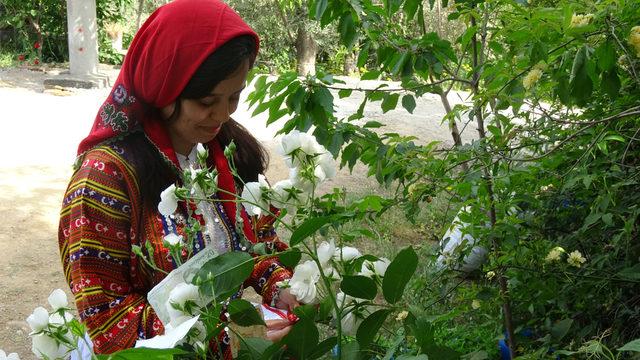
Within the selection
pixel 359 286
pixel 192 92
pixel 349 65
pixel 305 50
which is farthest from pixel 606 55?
pixel 349 65

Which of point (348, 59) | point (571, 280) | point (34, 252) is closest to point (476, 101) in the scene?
point (571, 280)

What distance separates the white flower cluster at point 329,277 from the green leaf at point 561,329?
1113 millimetres

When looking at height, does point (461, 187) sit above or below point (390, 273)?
below

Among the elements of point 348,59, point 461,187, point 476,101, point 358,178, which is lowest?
point 348,59

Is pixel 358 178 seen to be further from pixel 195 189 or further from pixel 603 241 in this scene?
pixel 195 189

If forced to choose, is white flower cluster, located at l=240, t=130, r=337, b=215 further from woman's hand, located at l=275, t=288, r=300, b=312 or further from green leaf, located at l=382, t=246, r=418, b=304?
woman's hand, located at l=275, t=288, r=300, b=312

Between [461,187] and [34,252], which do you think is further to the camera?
[34,252]

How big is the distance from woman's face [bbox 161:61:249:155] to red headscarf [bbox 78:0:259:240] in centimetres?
Result: 5

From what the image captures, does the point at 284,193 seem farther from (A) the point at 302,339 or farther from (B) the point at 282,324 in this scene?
(B) the point at 282,324

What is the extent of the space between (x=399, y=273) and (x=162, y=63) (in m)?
0.97

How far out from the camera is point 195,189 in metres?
1.05

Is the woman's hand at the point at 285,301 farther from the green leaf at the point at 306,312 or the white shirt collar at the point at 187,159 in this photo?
the green leaf at the point at 306,312

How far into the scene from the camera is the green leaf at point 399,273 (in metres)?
0.96

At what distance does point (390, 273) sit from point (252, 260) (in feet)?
0.61
